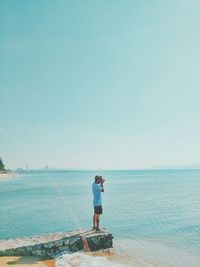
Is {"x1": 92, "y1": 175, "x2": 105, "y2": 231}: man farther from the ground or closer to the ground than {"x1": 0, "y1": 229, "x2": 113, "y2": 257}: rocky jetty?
farther from the ground

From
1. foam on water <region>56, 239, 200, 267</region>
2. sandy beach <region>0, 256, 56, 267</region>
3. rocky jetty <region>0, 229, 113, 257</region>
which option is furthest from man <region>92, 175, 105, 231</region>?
sandy beach <region>0, 256, 56, 267</region>

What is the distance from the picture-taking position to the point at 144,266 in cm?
1223

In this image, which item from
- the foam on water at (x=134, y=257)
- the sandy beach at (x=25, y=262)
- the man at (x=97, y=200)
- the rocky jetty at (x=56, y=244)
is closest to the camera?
the sandy beach at (x=25, y=262)

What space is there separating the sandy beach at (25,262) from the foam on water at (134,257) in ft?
1.22

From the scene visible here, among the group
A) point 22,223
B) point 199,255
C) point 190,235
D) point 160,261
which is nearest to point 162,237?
point 190,235

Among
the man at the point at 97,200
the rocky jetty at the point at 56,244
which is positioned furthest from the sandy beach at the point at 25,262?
the man at the point at 97,200

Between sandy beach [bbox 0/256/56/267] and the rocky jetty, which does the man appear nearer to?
the rocky jetty

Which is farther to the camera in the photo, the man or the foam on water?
the man

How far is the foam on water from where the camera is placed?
11.8 meters

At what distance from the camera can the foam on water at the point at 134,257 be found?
1175 cm

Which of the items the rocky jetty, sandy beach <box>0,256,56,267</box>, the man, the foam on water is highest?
the man

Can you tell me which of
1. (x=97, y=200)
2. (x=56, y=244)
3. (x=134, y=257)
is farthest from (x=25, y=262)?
(x=134, y=257)

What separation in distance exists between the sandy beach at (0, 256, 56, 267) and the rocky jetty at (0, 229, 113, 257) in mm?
327

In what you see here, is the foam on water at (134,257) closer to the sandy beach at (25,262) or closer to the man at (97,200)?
the sandy beach at (25,262)
